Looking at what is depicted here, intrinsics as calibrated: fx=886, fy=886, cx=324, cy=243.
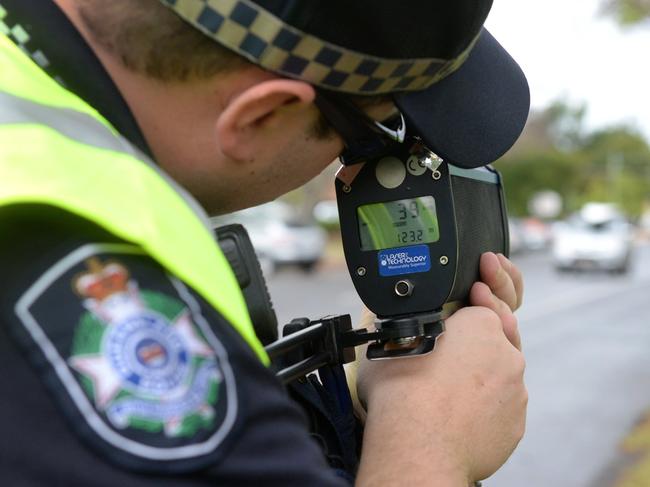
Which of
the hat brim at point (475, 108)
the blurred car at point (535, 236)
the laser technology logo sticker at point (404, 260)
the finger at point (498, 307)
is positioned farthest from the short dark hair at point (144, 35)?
the blurred car at point (535, 236)

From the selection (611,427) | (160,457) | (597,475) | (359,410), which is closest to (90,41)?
(160,457)

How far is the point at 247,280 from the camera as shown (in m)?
0.91

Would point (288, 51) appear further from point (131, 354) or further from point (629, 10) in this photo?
point (629, 10)

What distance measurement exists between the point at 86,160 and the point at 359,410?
0.61 metres

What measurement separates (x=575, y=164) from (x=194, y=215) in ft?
162

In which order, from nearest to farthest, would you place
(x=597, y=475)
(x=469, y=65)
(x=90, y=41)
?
(x=90, y=41) → (x=469, y=65) → (x=597, y=475)

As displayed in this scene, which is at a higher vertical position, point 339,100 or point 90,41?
point 90,41

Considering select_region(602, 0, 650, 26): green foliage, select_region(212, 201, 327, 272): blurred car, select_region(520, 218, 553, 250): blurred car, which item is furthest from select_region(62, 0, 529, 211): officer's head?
select_region(520, 218, 553, 250): blurred car

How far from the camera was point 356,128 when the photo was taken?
93 centimetres

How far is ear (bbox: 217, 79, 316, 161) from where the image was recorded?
802 millimetres

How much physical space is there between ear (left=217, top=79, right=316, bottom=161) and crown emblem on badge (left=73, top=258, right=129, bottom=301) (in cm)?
24

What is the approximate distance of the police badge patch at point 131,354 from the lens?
58 centimetres

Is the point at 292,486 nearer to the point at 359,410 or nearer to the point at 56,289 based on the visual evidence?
the point at 56,289

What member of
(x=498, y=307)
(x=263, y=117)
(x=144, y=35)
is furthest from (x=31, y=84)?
(x=498, y=307)
